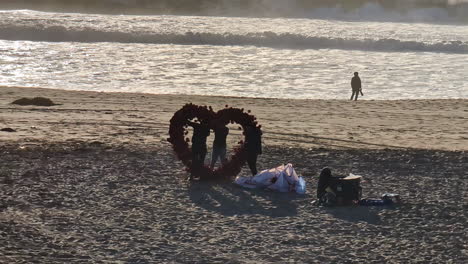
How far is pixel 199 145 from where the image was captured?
1220cm

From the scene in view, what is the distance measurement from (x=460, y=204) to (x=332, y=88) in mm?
16740

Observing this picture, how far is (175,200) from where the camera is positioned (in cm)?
1107

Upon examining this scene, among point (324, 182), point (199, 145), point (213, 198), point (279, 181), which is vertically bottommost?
point (213, 198)

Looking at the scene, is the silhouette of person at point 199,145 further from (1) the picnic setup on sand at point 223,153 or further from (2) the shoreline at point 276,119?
(2) the shoreline at point 276,119

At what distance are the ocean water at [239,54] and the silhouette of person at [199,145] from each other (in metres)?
13.1

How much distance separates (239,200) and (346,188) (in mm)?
1406

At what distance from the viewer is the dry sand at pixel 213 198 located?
907 centimetres

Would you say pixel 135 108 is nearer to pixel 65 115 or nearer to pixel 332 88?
pixel 65 115

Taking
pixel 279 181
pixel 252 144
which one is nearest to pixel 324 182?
pixel 279 181

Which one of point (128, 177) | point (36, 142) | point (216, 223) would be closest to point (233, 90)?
point (36, 142)

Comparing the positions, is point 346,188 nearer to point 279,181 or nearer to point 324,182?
point 324,182

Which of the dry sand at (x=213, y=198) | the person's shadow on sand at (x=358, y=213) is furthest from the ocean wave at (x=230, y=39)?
the person's shadow on sand at (x=358, y=213)

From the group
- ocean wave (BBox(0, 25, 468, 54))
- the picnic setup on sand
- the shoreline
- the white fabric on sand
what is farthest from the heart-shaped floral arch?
Answer: ocean wave (BBox(0, 25, 468, 54))

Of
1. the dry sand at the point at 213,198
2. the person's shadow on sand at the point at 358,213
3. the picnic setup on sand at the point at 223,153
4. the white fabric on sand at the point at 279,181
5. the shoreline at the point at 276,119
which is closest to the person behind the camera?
the dry sand at the point at 213,198
